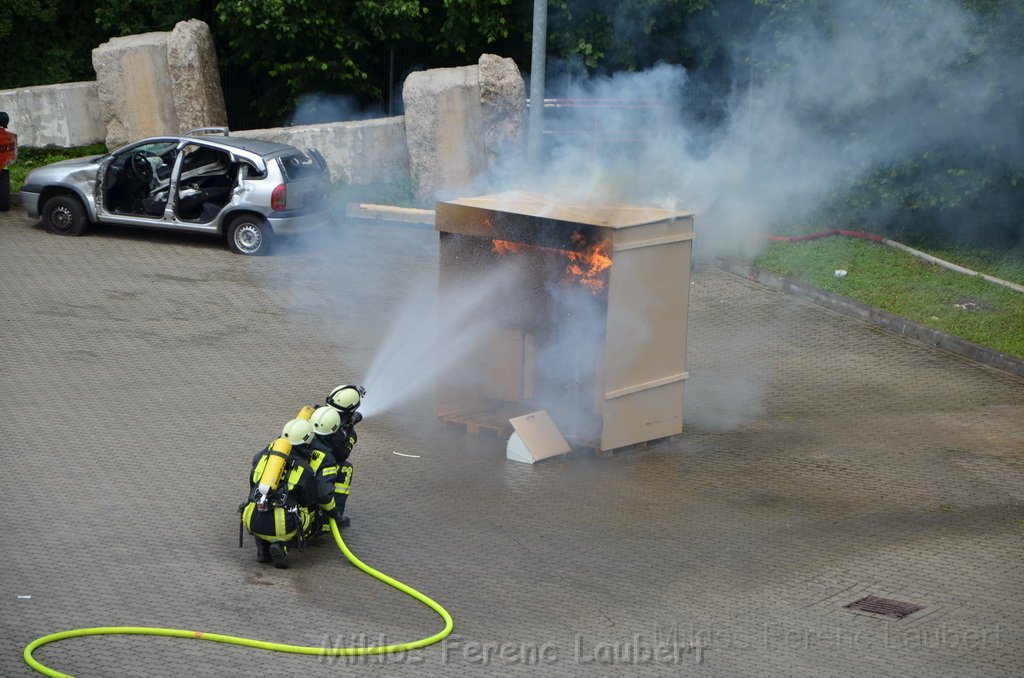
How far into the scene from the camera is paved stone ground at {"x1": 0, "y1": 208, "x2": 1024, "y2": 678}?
6973mm

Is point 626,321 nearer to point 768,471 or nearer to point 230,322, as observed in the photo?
point 768,471

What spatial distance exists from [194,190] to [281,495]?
8.87 metres

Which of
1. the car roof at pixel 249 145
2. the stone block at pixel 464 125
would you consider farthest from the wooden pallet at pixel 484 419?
the stone block at pixel 464 125

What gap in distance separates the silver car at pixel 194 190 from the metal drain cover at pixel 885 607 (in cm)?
975

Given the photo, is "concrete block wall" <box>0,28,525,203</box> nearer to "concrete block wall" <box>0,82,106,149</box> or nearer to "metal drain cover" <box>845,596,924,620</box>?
"concrete block wall" <box>0,82,106,149</box>

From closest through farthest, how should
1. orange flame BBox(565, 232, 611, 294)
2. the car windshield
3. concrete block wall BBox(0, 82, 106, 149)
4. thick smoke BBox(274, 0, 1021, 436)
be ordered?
orange flame BBox(565, 232, 611, 294)
thick smoke BBox(274, 0, 1021, 436)
the car windshield
concrete block wall BBox(0, 82, 106, 149)

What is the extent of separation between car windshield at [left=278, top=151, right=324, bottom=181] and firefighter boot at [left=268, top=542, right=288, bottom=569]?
8411 millimetres

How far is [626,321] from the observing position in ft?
32.2

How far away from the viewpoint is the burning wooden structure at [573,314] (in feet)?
31.9

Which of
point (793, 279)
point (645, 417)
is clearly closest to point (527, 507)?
point (645, 417)

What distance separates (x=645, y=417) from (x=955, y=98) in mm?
6882

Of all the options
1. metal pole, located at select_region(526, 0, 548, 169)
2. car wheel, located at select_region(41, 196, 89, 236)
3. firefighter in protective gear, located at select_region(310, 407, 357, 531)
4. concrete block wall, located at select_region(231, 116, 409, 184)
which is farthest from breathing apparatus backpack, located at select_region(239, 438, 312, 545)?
concrete block wall, located at select_region(231, 116, 409, 184)

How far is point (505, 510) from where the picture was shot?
8883mm

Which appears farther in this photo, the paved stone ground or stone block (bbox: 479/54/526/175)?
stone block (bbox: 479/54/526/175)
